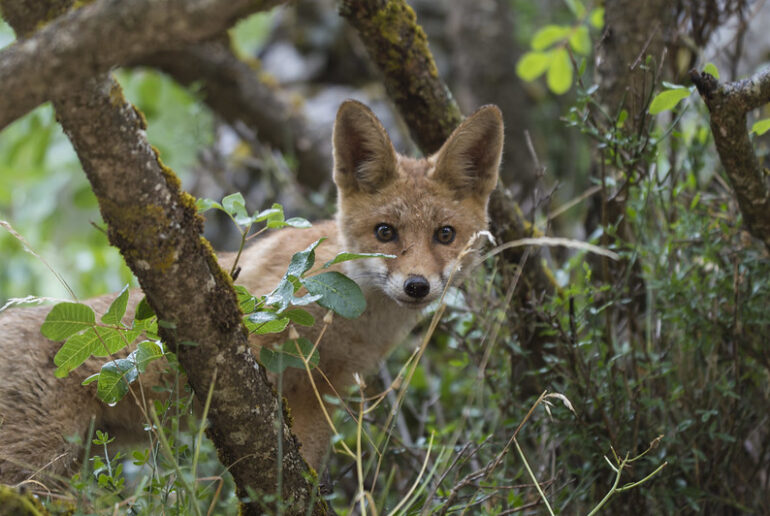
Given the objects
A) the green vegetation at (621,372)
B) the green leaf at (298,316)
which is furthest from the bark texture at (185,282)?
the green vegetation at (621,372)

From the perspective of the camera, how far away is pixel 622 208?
12.3 ft

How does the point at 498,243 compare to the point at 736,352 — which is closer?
the point at 736,352

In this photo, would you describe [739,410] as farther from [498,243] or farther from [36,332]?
[36,332]

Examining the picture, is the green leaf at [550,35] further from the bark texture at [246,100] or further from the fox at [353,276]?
the bark texture at [246,100]

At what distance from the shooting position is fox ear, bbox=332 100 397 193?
360cm

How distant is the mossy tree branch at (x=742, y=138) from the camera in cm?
278

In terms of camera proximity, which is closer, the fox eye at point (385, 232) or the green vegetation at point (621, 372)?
the green vegetation at point (621, 372)

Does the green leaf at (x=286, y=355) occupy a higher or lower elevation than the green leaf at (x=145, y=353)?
lower

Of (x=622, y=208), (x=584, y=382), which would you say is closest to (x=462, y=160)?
(x=622, y=208)

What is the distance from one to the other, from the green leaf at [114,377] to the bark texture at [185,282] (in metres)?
0.24

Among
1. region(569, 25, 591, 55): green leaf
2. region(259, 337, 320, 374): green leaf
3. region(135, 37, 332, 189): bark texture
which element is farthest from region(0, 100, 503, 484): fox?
region(135, 37, 332, 189): bark texture

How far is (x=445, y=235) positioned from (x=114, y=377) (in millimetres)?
1898

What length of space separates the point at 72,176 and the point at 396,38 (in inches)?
162

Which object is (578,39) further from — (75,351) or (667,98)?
(75,351)
